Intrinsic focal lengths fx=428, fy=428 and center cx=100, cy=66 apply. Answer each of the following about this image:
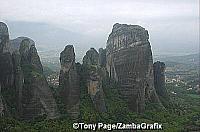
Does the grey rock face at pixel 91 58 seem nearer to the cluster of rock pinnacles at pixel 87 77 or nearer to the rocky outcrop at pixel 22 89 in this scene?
the cluster of rock pinnacles at pixel 87 77

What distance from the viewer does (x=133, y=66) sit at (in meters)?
47.9

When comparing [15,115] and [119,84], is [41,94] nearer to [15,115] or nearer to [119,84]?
[15,115]

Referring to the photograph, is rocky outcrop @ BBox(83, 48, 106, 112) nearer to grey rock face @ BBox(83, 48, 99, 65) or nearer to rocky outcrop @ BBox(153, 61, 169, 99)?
grey rock face @ BBox(83, 48, 99, 65)

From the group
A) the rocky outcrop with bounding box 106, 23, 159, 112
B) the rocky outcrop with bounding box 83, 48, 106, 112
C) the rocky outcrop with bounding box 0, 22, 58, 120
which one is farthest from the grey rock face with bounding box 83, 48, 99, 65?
the rocky outcrop with bounding box 106, 23, 159, 112

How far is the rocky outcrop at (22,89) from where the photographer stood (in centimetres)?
3819

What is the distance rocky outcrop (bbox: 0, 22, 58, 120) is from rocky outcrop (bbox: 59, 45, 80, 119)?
181 cm

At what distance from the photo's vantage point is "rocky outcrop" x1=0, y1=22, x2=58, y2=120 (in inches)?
1503

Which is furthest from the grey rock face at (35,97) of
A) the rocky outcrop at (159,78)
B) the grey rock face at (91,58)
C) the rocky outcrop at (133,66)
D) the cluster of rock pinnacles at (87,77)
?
the rocky outcrop at (159,78)

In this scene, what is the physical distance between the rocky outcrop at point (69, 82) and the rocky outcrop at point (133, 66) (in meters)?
7.63

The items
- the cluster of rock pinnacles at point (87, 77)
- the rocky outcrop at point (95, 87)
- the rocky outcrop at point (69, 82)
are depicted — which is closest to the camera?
the cluster of rock pinnacles at point (87, 77)

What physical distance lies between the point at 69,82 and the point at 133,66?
31.5ft

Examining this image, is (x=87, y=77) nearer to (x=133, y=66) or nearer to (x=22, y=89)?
(x=22, y=89)

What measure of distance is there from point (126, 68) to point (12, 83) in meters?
14.3

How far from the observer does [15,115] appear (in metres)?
37.9
